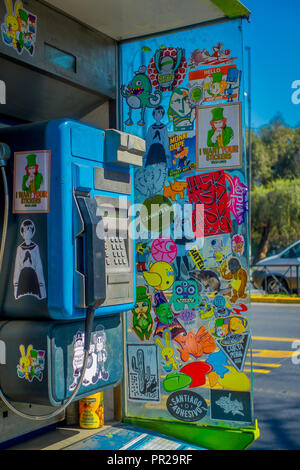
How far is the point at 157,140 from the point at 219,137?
0.40m

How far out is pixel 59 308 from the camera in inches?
103

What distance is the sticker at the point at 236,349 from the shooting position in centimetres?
329

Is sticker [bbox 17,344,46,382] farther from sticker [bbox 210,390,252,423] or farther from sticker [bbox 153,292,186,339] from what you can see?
sticker [bbox 210,390,252,423]

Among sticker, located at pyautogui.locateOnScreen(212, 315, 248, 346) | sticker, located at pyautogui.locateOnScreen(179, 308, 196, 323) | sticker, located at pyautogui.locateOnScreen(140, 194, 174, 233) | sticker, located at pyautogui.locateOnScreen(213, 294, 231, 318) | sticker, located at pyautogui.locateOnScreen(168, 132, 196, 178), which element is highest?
sticker, located at pyautogui.locateOnScreen(168, 132, 196, 178)

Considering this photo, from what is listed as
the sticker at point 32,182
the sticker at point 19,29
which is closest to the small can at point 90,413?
the sticker at point 32,182

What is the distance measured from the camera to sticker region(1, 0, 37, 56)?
280 cm

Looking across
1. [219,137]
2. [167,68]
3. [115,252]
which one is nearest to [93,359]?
[115,252]

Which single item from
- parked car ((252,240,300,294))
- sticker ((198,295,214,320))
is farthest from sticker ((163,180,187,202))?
parked car ((252,240,300,294))

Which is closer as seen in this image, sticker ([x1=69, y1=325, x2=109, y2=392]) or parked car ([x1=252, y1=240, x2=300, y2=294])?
sticker ([x1=69, y1=325, x2=109, y2=392])

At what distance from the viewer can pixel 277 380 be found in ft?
20.1

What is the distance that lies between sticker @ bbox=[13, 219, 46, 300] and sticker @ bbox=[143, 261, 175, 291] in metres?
1.02

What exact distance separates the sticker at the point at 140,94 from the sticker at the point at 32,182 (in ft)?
3.41
